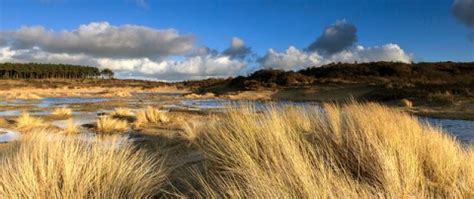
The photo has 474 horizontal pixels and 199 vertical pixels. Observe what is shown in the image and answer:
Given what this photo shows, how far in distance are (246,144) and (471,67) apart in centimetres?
3962

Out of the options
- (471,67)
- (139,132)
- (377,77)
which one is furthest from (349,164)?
(471,67)

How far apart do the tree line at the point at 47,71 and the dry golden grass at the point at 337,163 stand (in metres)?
124

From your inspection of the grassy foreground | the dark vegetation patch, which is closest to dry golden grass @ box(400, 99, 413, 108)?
the dark vegetation patch

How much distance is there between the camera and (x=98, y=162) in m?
5.18

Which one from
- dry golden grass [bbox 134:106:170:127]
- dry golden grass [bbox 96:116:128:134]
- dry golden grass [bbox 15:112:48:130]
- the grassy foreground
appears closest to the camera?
the grassy foreground

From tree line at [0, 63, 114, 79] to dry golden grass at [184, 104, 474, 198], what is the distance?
124 m

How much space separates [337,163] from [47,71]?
437ft

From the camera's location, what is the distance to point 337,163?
5887 millimetres

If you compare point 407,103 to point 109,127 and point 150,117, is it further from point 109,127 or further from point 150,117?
point 109,127

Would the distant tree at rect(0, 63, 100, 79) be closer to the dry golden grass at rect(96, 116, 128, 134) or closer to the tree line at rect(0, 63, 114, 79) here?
→ the tree line at rect(0, 63, 114, 79)

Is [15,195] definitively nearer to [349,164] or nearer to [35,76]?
[349,164]

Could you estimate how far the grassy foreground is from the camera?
4.18 meters

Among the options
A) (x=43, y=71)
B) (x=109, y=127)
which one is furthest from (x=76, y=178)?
(x=43, y=71)

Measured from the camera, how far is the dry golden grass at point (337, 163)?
4.04 m
